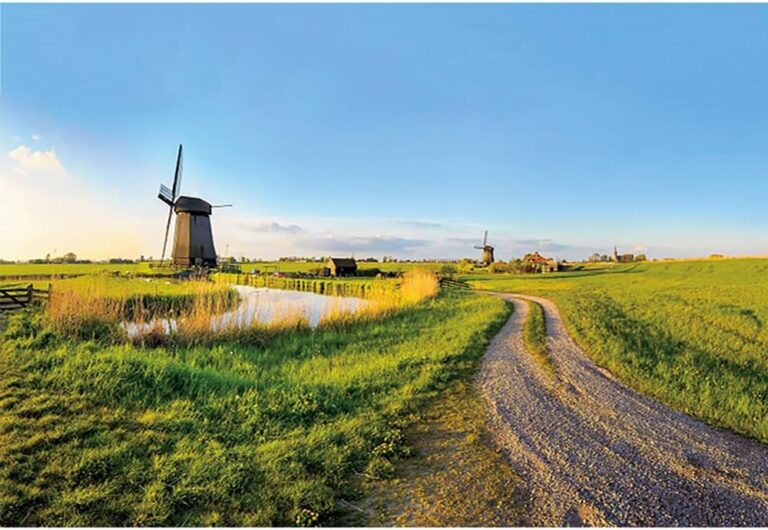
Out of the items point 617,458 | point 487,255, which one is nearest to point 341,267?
point 487,255

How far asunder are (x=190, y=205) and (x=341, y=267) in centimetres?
2042

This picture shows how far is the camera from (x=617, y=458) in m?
4.57

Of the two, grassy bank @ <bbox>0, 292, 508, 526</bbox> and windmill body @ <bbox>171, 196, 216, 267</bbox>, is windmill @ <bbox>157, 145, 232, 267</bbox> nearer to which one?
windmill body @ <bbox>171, 196, 216, 267</bbox>

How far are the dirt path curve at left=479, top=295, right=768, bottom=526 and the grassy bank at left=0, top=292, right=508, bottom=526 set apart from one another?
1514mm

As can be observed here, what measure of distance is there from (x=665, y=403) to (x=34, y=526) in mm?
8480

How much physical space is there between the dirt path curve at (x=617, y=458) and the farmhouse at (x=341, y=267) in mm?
48269

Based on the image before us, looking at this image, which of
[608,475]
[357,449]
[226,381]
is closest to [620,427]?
[608,475]

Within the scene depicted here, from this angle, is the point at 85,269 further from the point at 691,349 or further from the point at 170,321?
the point at 691,349

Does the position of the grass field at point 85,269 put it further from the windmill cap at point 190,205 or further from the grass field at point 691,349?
the grass field at point 691,349

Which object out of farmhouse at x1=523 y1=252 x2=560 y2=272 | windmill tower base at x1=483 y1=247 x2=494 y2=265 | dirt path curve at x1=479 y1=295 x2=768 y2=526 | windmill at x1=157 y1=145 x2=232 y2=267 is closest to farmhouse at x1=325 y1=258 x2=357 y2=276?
windmill at x1=157 y1=145 x2=232 y2=267

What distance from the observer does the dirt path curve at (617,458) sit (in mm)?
3617

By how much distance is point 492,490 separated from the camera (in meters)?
3.84

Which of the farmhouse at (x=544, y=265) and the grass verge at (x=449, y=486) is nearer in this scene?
the grass verge at (x=449, y=486)

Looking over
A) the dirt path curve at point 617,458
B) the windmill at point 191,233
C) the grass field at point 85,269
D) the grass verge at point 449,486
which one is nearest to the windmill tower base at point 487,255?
the grass field at point 85,269
